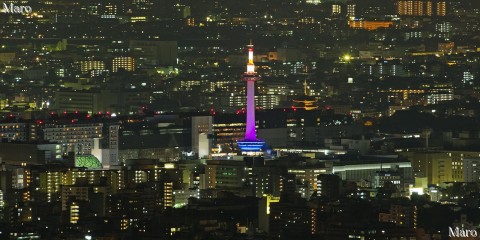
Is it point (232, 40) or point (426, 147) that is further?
point (232, 40)

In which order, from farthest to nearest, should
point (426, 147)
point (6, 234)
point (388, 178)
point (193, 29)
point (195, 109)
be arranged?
point (193, 29), point (195, 109), point (426, 147), point (388, 178), point (6, 234)

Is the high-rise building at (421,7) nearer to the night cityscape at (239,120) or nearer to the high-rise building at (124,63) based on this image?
the night cityscape at (239,120)

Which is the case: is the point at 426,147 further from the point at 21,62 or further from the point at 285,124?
the point at 21,62

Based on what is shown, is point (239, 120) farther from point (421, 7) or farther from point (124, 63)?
point (421, 7)

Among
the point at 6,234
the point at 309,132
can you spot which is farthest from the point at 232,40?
the point at 6,234

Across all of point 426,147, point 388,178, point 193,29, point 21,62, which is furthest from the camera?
point 193,29

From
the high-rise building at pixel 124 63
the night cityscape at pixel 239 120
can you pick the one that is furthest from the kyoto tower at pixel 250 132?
the high-rise building at pixel 124 63

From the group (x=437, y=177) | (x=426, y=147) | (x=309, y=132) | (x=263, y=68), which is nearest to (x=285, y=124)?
(x=309, y=132)

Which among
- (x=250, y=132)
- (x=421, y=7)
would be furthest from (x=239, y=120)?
(x=421, y=7)
